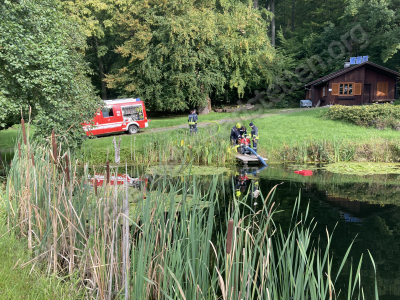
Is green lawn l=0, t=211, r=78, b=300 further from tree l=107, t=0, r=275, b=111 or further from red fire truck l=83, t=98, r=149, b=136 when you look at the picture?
tree l=107, t=0, r=275, b=111

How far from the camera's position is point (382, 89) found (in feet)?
87.2

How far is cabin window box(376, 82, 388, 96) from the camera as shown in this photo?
86.9ft

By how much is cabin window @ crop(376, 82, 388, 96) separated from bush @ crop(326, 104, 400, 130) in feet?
29.3

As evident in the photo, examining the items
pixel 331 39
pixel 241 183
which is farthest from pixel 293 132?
pixel 331 39

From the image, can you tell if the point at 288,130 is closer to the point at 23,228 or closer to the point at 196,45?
the point at 196,45

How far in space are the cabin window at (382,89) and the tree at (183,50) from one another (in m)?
8.75

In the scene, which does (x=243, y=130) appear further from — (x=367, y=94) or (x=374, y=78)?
(x=374, y=78)

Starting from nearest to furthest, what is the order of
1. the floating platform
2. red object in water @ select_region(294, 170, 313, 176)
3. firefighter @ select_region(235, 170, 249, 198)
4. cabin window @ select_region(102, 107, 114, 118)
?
firefighter @ select_region(235, 170, 249, 198) < red object in water @ select_region(294, 170, 313, 176) < the floating platform < cabin window @ select_region(102, 107, 114, 118)

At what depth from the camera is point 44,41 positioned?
7887mm

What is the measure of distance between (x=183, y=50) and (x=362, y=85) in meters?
14.1

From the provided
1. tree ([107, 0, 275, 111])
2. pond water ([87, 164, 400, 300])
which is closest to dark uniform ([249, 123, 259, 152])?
pond water ([87, 164, 400, 300])

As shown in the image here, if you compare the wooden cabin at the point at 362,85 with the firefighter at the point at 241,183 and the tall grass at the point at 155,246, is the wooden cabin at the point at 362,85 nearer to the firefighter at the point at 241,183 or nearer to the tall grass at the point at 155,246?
the firefighter at the point at 241,183

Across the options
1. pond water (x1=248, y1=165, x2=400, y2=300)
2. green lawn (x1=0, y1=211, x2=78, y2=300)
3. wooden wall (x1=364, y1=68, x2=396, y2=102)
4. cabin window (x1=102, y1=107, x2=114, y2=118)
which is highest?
wooden wall (x1=364, y1=68, x2=396, y2=102)

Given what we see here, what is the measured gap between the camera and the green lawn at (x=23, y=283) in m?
2.64
